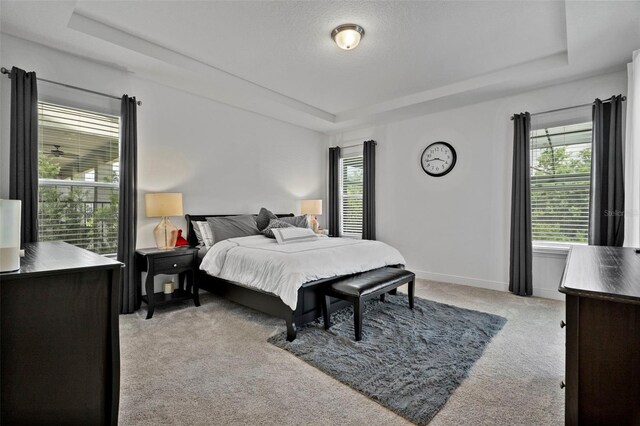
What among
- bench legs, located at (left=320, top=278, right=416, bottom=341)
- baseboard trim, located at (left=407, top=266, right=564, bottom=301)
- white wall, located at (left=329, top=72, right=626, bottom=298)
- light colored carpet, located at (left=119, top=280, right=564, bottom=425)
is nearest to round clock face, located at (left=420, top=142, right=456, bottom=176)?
white wall, located at (left=329, top=72, right=626, bottom=298)

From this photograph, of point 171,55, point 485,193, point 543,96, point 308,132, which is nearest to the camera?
point 171,55

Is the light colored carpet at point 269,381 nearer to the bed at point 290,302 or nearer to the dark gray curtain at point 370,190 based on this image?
the bed at point 290,302

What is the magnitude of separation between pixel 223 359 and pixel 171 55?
2984 mm

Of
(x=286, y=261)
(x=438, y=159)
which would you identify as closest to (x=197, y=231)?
(x=286, y=261)

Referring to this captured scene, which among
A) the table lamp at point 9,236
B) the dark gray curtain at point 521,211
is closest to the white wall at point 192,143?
the table lamp at point 9,236

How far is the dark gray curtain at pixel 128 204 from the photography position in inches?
129

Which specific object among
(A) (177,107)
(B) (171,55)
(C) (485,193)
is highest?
(B) (171,55)

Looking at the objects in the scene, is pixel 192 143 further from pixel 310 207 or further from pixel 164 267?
pixel 310 207

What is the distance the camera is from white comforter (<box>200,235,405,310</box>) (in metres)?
2.67

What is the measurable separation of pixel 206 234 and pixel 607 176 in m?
4.56

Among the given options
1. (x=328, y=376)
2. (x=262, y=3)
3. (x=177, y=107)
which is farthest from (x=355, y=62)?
(x=328, y=376)

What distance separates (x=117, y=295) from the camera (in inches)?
55.6

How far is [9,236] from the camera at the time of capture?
1.20 m

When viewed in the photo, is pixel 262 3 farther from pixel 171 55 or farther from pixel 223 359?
pixel 223 359
